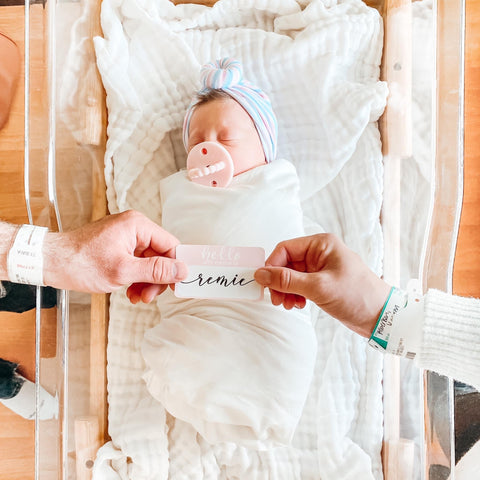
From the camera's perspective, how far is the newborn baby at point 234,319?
0.94 metres

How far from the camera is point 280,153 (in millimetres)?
1178

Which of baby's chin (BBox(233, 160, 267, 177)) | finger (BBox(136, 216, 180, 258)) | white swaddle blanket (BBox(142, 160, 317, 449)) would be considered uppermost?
baby's chin (BBox(233, 160, 267, 177))

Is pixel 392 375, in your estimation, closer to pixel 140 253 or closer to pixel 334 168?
pixel 334 168

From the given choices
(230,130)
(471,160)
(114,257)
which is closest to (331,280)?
(114,257)

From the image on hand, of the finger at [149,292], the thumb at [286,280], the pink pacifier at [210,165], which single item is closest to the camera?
the thumb at [286,280]

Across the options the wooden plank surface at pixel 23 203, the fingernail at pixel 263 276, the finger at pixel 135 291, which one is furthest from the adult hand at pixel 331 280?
the wooden plank surface at pixel 23 203

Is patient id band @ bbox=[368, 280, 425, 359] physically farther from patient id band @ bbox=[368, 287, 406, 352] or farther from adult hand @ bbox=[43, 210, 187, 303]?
adult hand @ bbox=[43, 210, 187, 303]

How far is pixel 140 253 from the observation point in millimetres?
858

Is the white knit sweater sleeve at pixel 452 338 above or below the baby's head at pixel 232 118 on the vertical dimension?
below

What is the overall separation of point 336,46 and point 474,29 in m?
0.39

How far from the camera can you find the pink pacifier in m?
1.02

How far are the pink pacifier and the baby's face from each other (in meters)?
0.03

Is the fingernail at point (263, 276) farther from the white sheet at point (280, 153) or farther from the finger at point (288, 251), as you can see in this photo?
the white sheet at point (280, 153)

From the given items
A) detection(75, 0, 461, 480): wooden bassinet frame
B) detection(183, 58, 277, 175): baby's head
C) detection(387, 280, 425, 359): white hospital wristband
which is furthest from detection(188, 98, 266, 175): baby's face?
detection(387, 280, 425, 359): white hospital wristband
